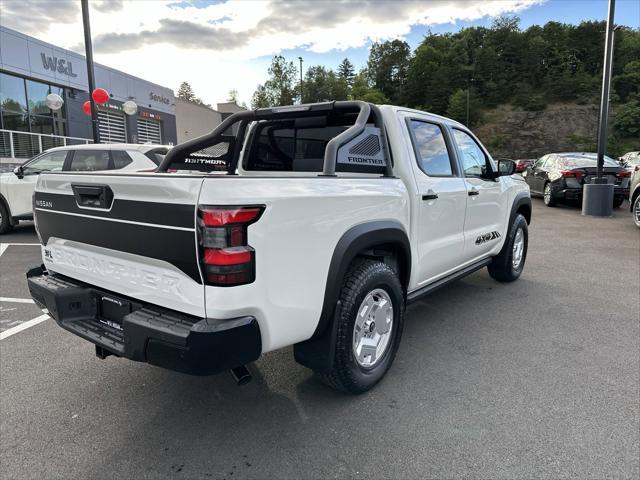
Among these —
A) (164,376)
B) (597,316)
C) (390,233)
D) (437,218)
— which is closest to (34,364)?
(164,376)

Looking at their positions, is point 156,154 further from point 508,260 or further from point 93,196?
point 508,260

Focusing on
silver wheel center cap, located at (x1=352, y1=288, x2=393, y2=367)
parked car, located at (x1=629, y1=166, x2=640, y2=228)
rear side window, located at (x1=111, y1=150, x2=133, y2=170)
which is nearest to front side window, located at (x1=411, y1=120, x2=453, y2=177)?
silver wheel center cap, located at (x1=352, y1=288, x2=393, y2=367)

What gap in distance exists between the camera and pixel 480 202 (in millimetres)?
4402

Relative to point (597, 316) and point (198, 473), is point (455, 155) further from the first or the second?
point (198, 473)

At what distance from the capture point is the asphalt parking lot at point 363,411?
2.27 m

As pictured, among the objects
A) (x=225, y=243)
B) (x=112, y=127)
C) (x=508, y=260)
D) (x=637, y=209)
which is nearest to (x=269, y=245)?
(x=225, y=243)

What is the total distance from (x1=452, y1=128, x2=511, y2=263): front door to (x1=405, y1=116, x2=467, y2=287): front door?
0.65 feet

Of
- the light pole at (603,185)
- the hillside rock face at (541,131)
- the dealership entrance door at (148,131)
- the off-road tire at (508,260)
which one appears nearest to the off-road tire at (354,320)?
the off-road tire at (508,260)

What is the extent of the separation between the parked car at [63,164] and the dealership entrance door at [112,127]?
13.6 m

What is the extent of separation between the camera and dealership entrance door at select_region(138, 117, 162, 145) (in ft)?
81.8

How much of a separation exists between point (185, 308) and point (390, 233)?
4.75 feet

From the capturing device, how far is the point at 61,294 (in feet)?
8.38

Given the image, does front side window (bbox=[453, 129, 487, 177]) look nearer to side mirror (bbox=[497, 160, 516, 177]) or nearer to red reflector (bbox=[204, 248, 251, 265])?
side mirror (bbox=[497, 160, 516, 177])

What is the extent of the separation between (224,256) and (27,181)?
865cm
